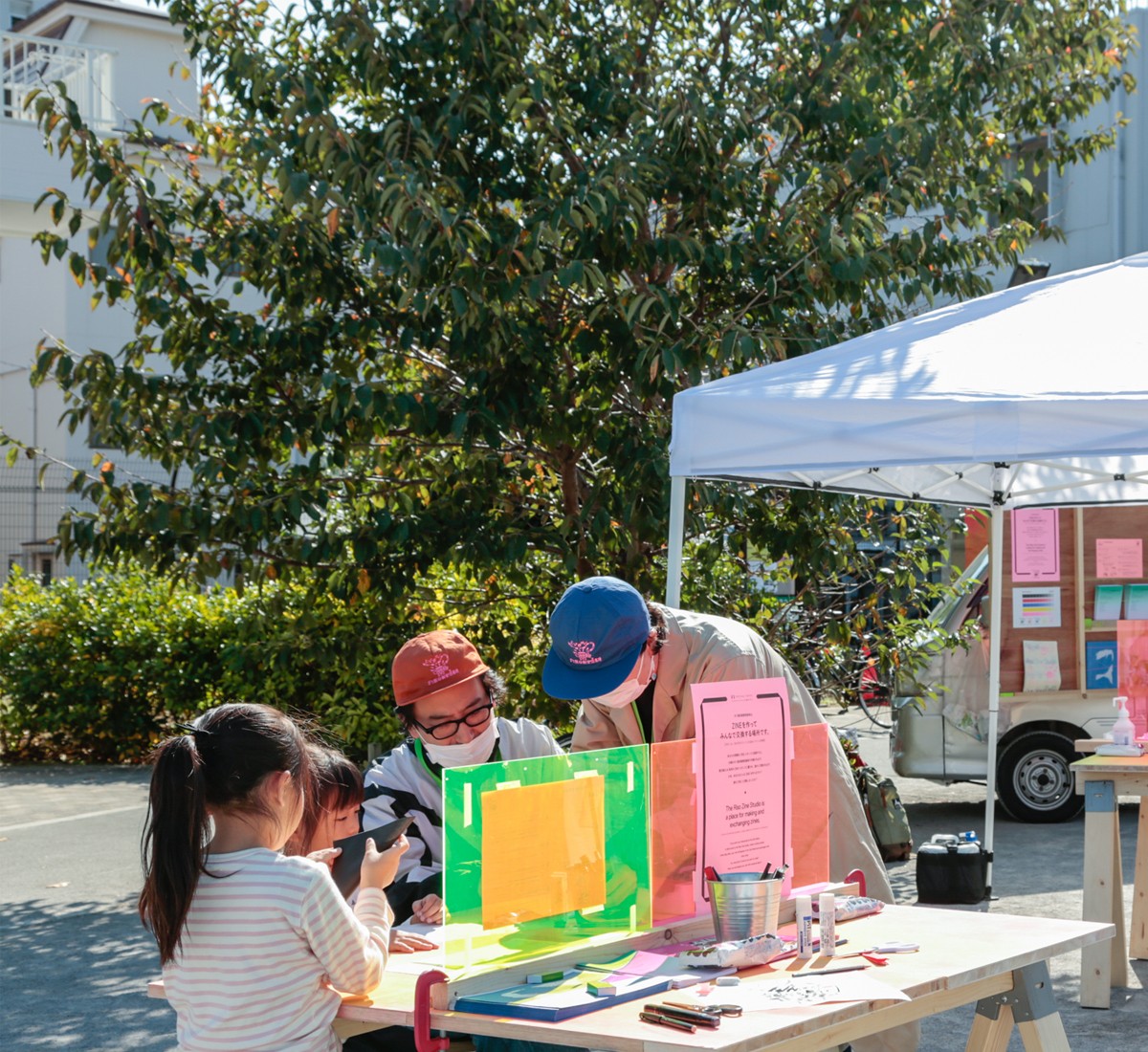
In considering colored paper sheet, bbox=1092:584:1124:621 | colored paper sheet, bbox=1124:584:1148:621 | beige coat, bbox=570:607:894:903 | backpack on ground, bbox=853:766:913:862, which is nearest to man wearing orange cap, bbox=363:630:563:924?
beige coat, bbox=570:607:894:903

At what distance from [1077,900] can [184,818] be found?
595cm

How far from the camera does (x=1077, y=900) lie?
25.0ft

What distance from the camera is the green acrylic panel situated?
2.79 metres

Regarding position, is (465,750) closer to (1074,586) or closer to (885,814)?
(885,814)

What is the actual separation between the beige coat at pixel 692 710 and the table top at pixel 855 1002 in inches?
17.6

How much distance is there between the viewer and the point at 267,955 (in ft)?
9.16

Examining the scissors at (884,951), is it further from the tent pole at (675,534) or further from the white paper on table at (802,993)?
the tent pole at (675,534)

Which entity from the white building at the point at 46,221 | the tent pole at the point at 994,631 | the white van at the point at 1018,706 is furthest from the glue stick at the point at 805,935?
the white building at the point at 46,221

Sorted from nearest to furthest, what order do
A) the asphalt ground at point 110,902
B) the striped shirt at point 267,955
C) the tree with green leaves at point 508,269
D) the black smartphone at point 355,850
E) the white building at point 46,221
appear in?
1. the striped shirt at point 267,955
2. the black smartphone at point 355,850
3. the asphalt ground at point 110,902
4. the tree with green leaves at point 508,269
5. the white building at point 46,221

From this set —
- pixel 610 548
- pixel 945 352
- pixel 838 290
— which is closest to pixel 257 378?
pixel 610 548

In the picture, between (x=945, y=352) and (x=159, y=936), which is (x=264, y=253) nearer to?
(x=945, y=352)

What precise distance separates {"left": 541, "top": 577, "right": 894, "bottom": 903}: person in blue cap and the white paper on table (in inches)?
34.5

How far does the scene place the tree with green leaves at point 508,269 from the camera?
740 centimetres

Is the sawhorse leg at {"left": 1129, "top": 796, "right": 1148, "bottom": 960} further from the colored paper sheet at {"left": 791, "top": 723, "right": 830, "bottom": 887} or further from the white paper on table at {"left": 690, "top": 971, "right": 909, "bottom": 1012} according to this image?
the white paper on table at {"left": 690, "top": 971, "right": 909, "bottom": 1012}
